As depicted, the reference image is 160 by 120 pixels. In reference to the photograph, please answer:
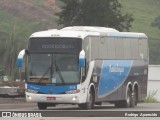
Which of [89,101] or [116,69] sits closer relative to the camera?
[89,101]

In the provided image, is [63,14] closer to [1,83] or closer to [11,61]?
[11,61]

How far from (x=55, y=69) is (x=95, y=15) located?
159 ft

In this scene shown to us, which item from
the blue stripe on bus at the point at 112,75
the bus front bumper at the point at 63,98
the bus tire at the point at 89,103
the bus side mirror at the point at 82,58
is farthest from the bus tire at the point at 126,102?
the bus side mirror at the point at 82,58

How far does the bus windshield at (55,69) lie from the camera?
30828 millimetres

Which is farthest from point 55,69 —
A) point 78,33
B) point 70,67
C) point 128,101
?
point 128,101

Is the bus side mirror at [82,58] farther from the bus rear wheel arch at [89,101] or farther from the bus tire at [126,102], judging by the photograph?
the bus tire at [126,102]

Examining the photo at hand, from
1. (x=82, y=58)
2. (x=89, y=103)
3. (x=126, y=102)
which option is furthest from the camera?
(x=126, y=102)

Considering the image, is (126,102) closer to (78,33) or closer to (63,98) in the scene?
(78,33)

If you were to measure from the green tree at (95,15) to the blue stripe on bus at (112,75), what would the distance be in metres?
42.3

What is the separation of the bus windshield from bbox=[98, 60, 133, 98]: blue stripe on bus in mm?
2569

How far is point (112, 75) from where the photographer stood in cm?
3444

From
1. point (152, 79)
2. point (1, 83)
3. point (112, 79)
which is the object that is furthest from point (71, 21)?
point (112, 79)

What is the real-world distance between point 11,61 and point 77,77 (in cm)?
3442

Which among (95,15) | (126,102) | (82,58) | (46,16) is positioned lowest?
(126,102)
